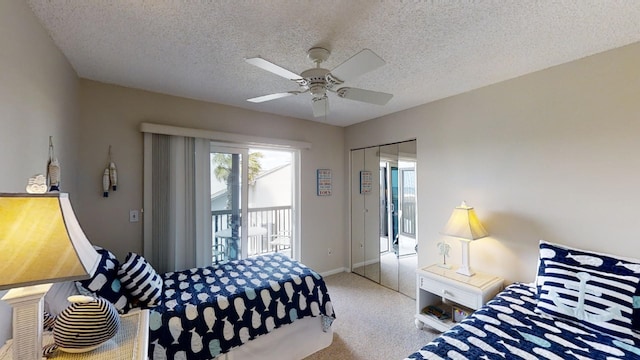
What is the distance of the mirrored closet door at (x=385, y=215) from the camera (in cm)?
334

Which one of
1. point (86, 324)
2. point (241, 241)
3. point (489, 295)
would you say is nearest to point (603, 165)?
point (489, 295)

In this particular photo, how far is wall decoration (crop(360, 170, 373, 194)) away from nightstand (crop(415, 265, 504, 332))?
5.00ft

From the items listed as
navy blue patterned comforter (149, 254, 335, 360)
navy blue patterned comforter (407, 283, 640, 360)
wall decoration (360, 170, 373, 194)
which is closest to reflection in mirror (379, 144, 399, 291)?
wall decoration (360, 170, 373, 194)

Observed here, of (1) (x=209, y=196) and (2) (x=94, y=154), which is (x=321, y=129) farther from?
(2) (x=94, y=154)

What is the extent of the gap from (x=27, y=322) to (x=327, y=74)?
68.7 inches

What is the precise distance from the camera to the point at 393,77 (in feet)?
7.64

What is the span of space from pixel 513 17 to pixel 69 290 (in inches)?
124

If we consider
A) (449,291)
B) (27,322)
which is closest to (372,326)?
(449,291)

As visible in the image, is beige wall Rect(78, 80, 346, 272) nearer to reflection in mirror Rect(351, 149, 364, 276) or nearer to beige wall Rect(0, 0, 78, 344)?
beige wall Rect(0, 0, 78, 344)

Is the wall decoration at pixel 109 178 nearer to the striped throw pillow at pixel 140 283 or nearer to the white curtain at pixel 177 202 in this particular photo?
the white curtain at pixel 177 202

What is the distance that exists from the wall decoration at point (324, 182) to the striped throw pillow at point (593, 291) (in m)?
2.72

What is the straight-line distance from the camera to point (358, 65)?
146cm

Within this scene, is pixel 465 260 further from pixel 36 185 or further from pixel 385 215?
pixel 36 185

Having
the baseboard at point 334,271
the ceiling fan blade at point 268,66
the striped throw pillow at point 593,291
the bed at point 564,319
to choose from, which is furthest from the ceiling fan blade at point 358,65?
the baseboard at point 334,271
